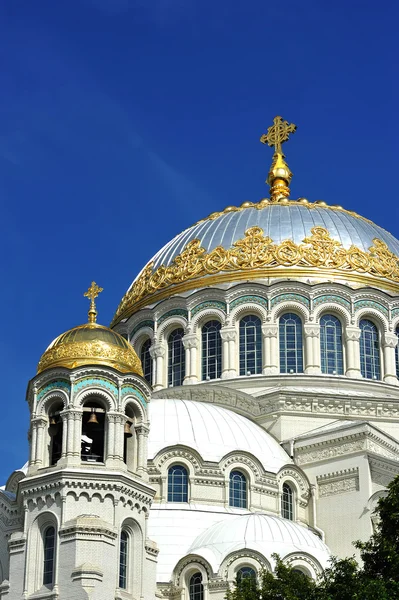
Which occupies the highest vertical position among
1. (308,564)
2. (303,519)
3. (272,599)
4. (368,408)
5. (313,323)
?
(313,323)

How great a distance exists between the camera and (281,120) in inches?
2035

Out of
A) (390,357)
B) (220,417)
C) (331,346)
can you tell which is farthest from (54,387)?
(390,357)

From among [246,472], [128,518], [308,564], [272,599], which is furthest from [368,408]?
[272,599]

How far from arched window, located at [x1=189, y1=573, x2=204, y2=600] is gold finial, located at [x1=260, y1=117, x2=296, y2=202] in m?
20.8

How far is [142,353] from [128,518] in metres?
14.3

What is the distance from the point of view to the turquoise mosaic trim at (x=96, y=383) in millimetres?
31312

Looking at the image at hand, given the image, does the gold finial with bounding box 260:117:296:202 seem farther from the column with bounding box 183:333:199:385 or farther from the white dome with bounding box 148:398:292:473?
the white dome with bounding box 148:398:292:473

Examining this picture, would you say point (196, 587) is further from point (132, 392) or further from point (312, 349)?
point (312, 349)

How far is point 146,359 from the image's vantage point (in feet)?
145

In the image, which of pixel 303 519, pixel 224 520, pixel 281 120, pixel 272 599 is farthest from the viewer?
pixel 281 120

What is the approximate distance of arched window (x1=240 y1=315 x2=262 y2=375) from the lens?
138ft

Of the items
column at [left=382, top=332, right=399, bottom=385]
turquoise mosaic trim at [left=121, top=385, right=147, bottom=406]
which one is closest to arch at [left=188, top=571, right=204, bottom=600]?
turquoise mosaic trim at [left=121, top=385, right=147, bottom=406]

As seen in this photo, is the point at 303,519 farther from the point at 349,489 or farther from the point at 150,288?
the point at 150,288

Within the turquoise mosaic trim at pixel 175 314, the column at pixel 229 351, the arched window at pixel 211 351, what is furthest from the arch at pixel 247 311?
the turquoise mosaic trim at pixel 175 314
